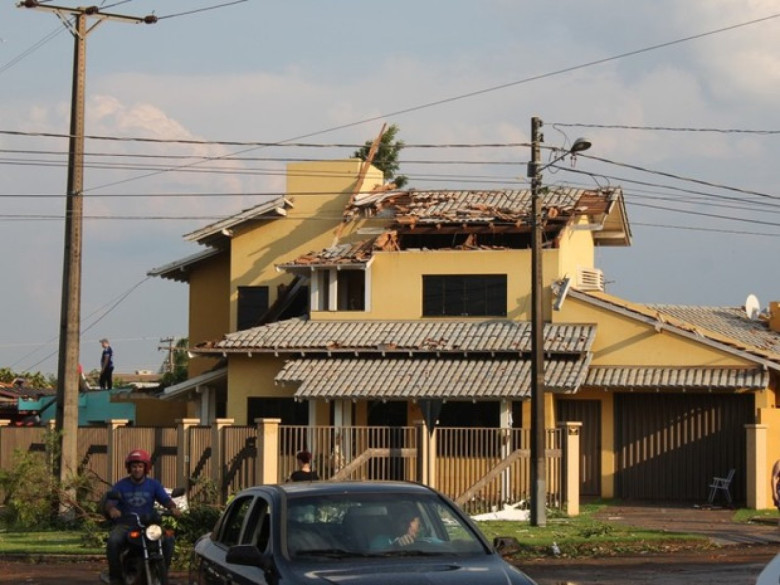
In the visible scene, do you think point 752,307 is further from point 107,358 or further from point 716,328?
point 107,358

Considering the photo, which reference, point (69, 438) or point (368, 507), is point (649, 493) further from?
point (368, 507)

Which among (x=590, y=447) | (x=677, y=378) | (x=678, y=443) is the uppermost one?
(x=677, y=378)

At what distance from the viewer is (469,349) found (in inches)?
1254

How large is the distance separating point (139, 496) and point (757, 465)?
63.0ft

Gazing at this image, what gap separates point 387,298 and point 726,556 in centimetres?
1463

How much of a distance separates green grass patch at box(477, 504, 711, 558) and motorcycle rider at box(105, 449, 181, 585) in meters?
8.00

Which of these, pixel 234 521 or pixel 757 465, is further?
pixel 757 465

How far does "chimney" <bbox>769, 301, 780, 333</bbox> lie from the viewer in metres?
36.7

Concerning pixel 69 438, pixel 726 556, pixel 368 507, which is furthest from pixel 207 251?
pixel 368 507

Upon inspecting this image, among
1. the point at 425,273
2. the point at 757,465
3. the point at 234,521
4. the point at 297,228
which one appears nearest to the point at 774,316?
the point at 757,465

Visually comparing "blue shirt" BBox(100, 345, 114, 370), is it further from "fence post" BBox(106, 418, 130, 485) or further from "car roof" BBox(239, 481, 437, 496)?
"car roof" BBox(239, 481, 437, 496)

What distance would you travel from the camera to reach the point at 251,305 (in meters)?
38.1

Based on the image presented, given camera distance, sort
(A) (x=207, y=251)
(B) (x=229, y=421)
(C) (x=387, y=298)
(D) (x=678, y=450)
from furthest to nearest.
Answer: (A) (x=207, y=251) < (C) (x=387, y=298) < (D) (x=678, y=450) < (B) (x=229, y=421)

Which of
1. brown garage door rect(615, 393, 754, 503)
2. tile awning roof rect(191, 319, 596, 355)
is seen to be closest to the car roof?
tile awning roof rect(191, 319, 596, 355)
